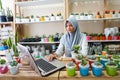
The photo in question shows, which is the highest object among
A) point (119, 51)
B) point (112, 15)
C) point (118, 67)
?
point (112, 15)

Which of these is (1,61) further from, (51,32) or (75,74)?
(51,32)

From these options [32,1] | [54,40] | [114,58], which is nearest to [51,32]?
[54,40]

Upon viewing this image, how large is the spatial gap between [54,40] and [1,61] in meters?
1.57

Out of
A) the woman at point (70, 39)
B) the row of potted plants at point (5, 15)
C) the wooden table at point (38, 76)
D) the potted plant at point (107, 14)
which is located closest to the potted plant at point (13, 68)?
the wooden table at point (38, 76)

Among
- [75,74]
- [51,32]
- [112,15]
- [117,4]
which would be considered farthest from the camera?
[51,32]

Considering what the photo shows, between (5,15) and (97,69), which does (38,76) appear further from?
(5,15)

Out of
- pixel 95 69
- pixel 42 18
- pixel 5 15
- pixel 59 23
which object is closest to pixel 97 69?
pixel 95 69

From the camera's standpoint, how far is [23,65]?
1.33m

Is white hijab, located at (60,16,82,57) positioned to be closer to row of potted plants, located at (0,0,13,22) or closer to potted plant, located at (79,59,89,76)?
potted plant, located at (79,59,89,76)

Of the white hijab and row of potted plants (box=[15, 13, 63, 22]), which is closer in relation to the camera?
the white hijab

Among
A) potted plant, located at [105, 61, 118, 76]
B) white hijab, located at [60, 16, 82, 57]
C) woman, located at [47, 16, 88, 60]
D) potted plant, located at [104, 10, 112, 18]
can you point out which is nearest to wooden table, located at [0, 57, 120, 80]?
potted plant, located at [105, 61, 118, 76]

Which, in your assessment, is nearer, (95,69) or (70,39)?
(95,69)

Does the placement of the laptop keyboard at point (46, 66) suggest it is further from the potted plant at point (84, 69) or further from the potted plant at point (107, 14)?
the potted plant at point (107, 14)

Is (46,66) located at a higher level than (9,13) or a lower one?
lower
